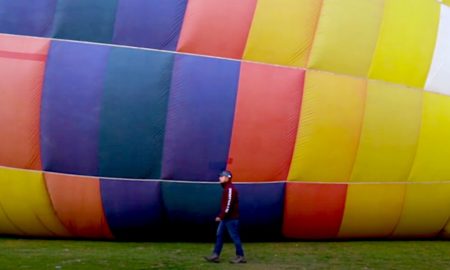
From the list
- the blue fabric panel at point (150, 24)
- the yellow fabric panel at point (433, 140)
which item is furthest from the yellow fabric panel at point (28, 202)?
the yellow fabric panel at point (433, 140)

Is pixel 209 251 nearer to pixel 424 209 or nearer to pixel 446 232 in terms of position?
pixel 424 209

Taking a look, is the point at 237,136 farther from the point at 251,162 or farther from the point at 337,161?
the point at 337,161

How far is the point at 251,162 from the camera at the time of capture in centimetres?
889

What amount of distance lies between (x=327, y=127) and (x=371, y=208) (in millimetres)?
1261

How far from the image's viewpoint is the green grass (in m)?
7.50

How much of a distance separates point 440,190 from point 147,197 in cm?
382

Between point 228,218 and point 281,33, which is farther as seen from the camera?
point 281,33

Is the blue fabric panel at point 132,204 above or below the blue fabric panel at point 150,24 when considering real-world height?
below

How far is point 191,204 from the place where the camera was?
8969 mm

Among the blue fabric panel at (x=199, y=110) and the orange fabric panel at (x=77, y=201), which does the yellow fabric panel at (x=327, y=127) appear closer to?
the blue fabric panel at (x=199, y=110)

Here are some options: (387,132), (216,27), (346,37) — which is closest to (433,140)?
(387,132)

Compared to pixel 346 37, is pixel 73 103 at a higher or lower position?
lower

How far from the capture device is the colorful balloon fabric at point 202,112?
8742 mm

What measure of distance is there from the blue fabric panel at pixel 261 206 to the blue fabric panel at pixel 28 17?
3.05 meters
